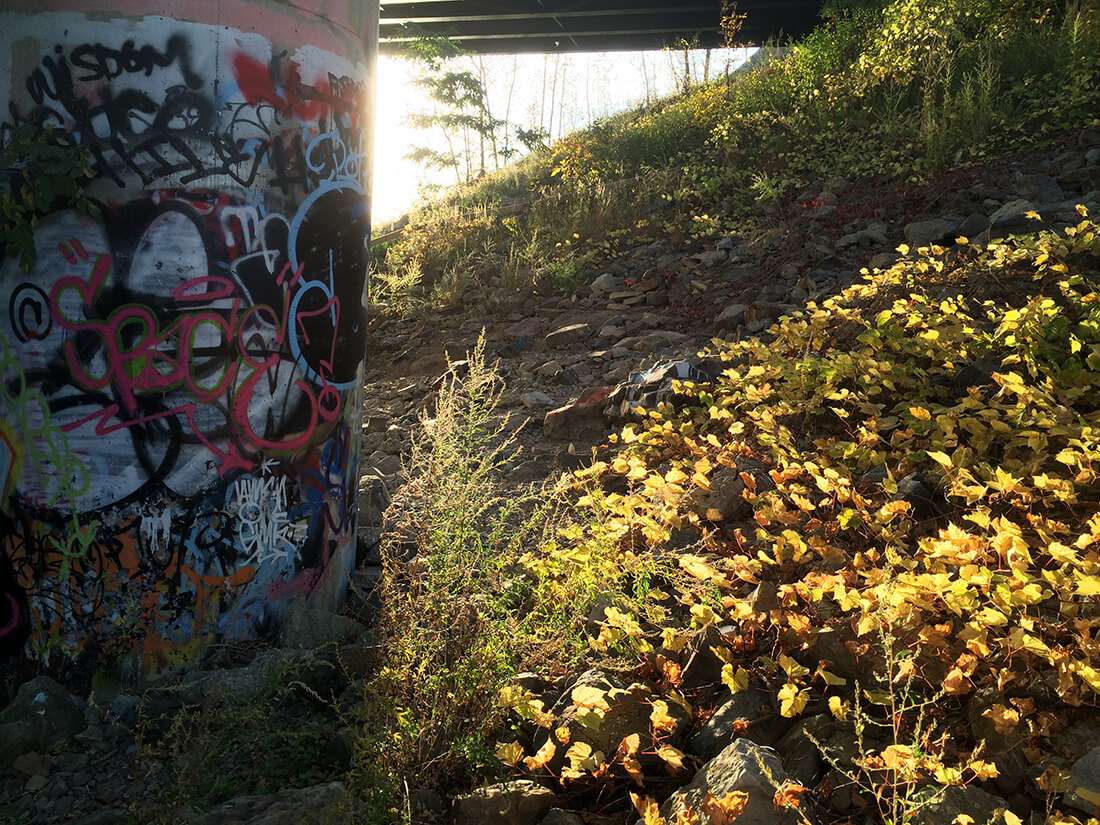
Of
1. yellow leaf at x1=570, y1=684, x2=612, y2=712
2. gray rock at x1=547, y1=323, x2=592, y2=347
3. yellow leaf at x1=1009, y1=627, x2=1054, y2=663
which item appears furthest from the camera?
gray rock at x1=547, y1=323, x2=592, y2=347

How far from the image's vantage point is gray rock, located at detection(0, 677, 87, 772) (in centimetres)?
274

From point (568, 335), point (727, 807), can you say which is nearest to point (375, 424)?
point (568, 335)

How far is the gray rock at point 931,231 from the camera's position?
20.0ft

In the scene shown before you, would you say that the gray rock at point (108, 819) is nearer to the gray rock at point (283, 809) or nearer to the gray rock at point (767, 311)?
the gray rock at point (283, 809)

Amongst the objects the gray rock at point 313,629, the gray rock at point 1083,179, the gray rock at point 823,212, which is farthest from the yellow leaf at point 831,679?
the gray rock at point 823,212

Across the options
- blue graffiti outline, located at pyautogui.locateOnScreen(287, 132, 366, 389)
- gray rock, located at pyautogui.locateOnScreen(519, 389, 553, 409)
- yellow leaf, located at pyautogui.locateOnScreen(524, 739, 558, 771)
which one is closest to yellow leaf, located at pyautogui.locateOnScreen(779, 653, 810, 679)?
yellow leaf, located at pyautogui.locateOnScreen(524, 739, 558, 771)

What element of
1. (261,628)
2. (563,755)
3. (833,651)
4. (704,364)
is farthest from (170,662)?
(704,364)

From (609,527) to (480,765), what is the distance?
4.36 ft

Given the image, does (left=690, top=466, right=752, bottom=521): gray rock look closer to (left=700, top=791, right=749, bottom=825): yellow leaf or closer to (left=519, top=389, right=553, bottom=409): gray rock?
(left=700, top=791, right=749, bottom=825): yellow leaf

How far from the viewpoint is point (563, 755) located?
238 centimetres

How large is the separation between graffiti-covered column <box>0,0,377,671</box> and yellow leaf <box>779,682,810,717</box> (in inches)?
87.0

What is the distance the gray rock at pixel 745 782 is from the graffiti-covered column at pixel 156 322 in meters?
2.07

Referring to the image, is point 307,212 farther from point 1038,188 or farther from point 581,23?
point 581,23

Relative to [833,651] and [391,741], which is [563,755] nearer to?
[391,741]
